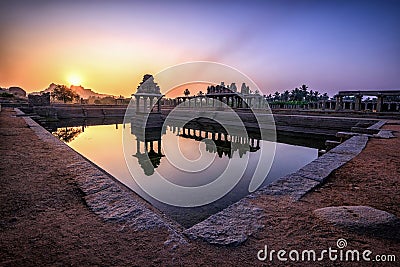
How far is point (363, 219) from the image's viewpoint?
1.81 meters

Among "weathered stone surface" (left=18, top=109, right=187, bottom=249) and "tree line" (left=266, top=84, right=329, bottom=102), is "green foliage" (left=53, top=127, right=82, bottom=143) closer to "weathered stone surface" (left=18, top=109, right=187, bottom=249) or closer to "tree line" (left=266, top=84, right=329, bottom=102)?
"weathered stone surface" (left=18, top=109, right=187, bottom=249)

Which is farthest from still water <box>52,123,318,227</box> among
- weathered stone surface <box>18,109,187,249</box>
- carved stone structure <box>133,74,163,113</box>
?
carved stone structure <box>133,74,163,113</box>

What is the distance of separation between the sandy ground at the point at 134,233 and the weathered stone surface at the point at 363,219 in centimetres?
4

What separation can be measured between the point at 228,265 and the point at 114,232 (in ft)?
3.06

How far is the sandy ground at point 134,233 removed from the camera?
1.39 meters

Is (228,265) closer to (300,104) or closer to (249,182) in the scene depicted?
(249,182)

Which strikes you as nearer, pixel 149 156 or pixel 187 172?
pixel 187 172

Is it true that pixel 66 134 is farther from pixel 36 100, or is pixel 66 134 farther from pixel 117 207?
pixel 117 207

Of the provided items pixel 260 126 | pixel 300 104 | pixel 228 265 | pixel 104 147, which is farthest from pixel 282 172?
pixel 300 104

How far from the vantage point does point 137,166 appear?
8.11 m

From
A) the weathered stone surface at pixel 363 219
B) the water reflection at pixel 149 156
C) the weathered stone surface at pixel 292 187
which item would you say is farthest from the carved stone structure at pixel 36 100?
the weathered stone surface at pixel 363 219

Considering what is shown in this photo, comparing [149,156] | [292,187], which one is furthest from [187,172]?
[292,187]

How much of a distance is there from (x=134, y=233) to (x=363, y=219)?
75.2 inches

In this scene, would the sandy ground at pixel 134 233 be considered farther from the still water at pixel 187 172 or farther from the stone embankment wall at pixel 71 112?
the stone embankment wall at pixel 71 112
